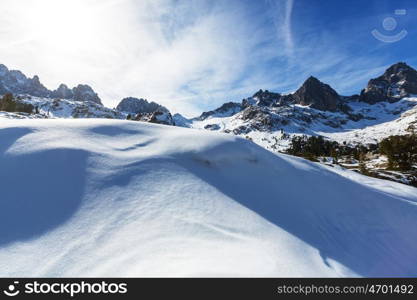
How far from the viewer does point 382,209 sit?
788 cm

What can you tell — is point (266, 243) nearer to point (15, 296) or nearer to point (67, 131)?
point (15, 296)

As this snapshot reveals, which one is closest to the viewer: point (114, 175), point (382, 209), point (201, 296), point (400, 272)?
point (201, 296)

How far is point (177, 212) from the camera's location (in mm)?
5238

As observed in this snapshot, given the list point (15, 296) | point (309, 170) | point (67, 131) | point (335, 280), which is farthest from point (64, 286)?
point (309, 170)

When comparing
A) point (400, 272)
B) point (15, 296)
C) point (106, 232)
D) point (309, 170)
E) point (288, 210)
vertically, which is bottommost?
point (15, 296)

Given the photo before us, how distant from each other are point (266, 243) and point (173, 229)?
1954mm

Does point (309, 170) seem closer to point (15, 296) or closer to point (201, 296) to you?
point (201, 296)

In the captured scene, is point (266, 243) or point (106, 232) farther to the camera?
point (266, 243)

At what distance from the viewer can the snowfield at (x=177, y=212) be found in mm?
3918

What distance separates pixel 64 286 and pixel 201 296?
6.81 feet

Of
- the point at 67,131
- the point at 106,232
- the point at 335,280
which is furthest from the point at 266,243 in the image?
the point at 67,131

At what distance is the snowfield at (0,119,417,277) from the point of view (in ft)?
12.9

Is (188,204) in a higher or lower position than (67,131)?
lower

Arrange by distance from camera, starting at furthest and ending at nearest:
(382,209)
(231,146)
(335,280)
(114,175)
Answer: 1. (231,146)
2. (382,209)
3. (114,175)
4. (335,280)
